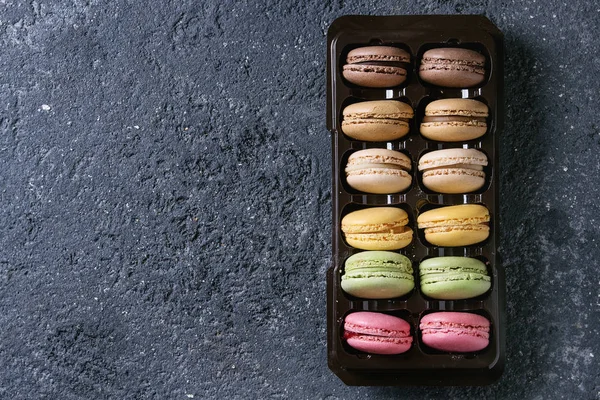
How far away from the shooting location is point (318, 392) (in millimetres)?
1435

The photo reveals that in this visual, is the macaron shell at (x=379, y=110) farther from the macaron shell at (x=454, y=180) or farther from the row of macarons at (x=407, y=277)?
the row of macarons at (x=407, y=277)

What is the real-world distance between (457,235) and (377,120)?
0.85 ft

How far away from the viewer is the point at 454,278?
125 centimetres

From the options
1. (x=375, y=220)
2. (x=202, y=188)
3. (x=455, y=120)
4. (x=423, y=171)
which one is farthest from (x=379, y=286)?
(x=202, y=188)

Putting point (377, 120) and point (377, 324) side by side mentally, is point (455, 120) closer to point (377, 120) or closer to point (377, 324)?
point (377, 120)

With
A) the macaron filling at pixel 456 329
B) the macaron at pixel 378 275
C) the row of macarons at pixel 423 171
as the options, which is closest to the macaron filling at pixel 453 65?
the row of macarons at pixel 423 171

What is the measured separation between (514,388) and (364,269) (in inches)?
17.2

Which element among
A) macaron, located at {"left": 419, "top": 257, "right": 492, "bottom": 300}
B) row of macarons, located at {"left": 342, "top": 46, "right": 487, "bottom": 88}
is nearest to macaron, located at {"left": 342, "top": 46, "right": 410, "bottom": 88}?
row of macarons, located at {"left": 342, "top": 46, "right": 487, "bottom": 88}

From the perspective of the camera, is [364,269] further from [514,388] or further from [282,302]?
[514,388]

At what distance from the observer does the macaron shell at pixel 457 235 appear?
49.4 inches

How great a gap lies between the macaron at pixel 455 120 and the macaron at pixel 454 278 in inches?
9.0

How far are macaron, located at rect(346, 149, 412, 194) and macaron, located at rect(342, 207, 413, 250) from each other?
43 mm

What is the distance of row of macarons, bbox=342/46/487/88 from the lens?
127cm

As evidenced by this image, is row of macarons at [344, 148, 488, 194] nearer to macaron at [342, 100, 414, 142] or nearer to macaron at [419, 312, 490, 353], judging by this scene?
macaron at [342, 100, 414, 142]
